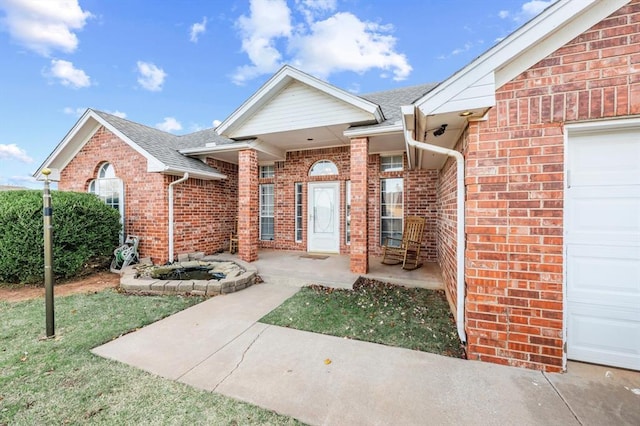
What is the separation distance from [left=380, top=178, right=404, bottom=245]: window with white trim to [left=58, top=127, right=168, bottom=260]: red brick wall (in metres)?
6.20

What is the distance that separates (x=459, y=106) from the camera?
2.62 metres

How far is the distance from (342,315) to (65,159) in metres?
10.0

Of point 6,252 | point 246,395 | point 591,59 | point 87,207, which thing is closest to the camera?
point 246,395

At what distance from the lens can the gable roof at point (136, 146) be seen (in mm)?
6699

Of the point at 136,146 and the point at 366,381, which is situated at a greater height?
the point at 136,146

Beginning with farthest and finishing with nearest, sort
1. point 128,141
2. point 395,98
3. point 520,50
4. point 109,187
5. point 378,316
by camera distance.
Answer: point 395,98 < point 109,187 < point 128,141 < point 378,316 < point 520,50

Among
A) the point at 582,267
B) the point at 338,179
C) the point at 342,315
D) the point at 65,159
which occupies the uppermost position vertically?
the point at 65,159

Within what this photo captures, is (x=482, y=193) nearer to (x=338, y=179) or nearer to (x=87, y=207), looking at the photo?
(x=338, y=179)

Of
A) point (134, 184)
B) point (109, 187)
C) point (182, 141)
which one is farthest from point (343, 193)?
point (109, 187)

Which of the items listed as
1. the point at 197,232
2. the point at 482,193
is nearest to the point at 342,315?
the point at 482,193

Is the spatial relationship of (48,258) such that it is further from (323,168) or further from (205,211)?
(323,168)

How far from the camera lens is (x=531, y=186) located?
8.21 ft

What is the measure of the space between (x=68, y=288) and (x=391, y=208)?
798cm

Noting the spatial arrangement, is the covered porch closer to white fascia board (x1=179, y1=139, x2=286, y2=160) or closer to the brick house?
the brick house
